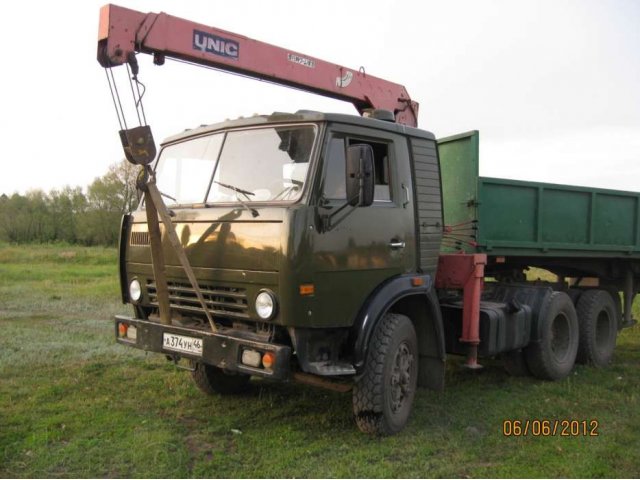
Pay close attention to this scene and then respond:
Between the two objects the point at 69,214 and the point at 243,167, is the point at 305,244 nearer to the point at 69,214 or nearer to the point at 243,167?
the point at 243,167

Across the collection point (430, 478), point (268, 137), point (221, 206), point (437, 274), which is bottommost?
point (430, 478)

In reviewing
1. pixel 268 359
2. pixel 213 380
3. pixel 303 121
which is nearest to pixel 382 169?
pixel 303 121

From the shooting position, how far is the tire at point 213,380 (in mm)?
5602

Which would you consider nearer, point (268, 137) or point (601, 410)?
point (268, 137)

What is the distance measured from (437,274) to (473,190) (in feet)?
3.34

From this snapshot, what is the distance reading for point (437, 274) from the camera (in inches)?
224

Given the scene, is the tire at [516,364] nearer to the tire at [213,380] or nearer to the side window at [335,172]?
the tire at [213,380]

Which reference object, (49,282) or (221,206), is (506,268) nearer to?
(221,206)

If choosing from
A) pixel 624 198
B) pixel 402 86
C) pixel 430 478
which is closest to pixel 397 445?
pixel 430 478

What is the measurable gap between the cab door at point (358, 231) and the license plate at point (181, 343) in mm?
935

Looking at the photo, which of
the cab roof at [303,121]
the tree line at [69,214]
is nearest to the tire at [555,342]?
the cab roof at [303,121]

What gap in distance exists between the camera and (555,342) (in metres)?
7.04

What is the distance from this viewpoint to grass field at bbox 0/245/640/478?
4.09m

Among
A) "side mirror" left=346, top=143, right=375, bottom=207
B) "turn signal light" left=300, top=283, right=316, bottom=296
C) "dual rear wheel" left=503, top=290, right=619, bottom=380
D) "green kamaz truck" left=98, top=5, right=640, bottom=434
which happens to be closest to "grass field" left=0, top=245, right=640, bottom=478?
"dual rear wheel" left=503, top=290, right=619, bottom=380
